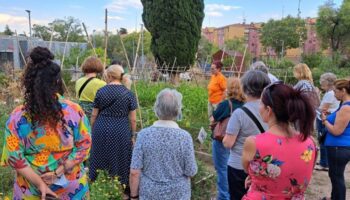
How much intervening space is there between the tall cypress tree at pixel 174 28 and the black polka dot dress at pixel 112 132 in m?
13.7

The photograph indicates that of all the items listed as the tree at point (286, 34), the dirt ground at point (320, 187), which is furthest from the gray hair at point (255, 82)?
the tree at point (286, 34)

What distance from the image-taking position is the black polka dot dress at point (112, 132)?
3.95 meters

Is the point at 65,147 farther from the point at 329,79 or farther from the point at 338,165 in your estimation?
the point at 329,79

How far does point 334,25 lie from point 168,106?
3500 cm

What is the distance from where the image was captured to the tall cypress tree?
17.9 metres

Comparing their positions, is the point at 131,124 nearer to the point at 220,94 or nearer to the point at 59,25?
the point at 220,94

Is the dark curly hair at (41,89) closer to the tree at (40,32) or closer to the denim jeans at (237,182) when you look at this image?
the denim jeans at (237,182)

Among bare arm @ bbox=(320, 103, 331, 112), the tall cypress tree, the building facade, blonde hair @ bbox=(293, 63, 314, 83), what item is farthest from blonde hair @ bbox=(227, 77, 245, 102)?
the building facade

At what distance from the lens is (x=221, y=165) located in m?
4.11

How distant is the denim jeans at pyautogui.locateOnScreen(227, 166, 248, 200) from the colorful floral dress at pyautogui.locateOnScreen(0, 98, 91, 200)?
1332mm

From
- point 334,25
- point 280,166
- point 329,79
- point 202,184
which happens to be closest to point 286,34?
point 334,25

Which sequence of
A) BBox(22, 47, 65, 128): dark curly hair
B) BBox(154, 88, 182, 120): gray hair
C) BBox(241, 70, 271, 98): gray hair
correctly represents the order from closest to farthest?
BBox(22, 47, 65, 128): dark curly hair, BBox(154, 88, 182, 120): gray hair, BBox(241, 70, 271, 98): gray hair

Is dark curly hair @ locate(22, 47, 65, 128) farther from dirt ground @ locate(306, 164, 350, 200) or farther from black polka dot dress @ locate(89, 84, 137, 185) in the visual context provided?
dirt ground @ locate(306, 164, 350, 200)

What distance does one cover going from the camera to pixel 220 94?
7.06m
